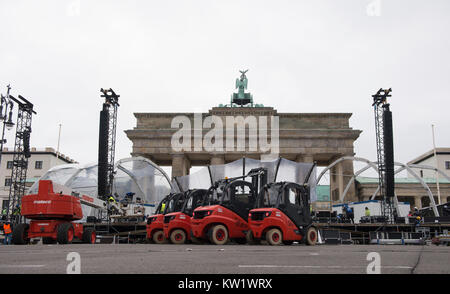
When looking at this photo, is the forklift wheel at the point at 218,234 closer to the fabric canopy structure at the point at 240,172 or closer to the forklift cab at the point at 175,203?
the forklift cab at the point at 175,203

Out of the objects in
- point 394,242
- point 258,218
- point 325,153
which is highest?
point 325,153

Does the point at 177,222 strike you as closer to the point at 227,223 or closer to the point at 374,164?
the point at 227,223

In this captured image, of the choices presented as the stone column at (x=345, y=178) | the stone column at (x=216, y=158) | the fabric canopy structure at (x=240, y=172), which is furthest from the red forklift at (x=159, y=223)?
the stone column at (x=345, y=178)

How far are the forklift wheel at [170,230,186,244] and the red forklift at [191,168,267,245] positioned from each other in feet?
6.60

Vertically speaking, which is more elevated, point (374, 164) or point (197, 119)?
point (197, 119)

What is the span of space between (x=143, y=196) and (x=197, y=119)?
58.8 feet

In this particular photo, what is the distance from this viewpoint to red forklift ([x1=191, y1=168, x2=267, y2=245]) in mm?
17781

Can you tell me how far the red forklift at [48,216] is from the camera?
61.4 ft

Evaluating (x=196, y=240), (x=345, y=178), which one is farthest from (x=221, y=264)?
(x=345, y=178)

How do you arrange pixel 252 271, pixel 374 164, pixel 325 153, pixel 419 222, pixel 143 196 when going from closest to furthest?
1. pixel 252 271
2. pixel 419 222
3. pixel 143 196
4. pixel 374 164
5. pixel 325 153

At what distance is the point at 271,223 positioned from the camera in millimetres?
16797
